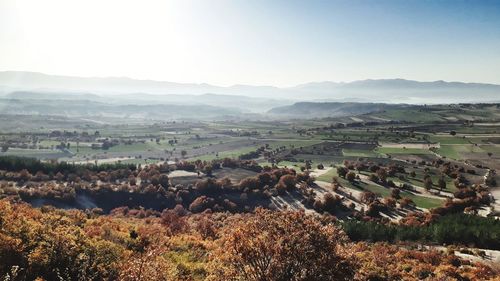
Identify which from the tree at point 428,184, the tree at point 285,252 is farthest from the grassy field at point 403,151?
the tree at point 285,252

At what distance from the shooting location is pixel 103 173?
142125mm

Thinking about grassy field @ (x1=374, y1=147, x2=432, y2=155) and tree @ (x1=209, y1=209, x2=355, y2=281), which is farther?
grassy field @ (x1=374, y1=147, x2=432, y2=155)

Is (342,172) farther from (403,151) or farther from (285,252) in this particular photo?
(285,252)

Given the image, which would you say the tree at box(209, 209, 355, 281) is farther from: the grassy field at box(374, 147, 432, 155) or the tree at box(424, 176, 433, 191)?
the grassy field at box(374, 147, 432, 155)

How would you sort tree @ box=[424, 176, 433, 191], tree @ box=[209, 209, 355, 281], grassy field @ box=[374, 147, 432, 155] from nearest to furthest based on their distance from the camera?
tree @ box=[209, 209, 355, 281] → tree @ box=[424, 176, 433, 191] → grassy field @ box=[374, 147, 432, 155]

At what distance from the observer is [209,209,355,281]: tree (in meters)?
19.3

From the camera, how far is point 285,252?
19.2 m

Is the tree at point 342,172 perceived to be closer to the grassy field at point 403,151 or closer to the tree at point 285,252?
the grassy field at point 403,151

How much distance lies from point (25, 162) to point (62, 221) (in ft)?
385

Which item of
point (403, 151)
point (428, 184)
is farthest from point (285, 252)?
point (403, 151)

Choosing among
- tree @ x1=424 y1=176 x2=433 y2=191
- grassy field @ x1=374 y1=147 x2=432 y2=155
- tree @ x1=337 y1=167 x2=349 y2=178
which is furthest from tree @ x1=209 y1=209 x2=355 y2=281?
grassy field @ x1=374 y1=147 x2=432 y2=155

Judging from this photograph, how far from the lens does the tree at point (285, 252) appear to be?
1930cm

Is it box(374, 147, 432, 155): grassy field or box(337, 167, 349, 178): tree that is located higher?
box(374, 147, 432, 155): grassy field

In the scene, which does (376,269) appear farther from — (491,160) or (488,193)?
(491,160)
